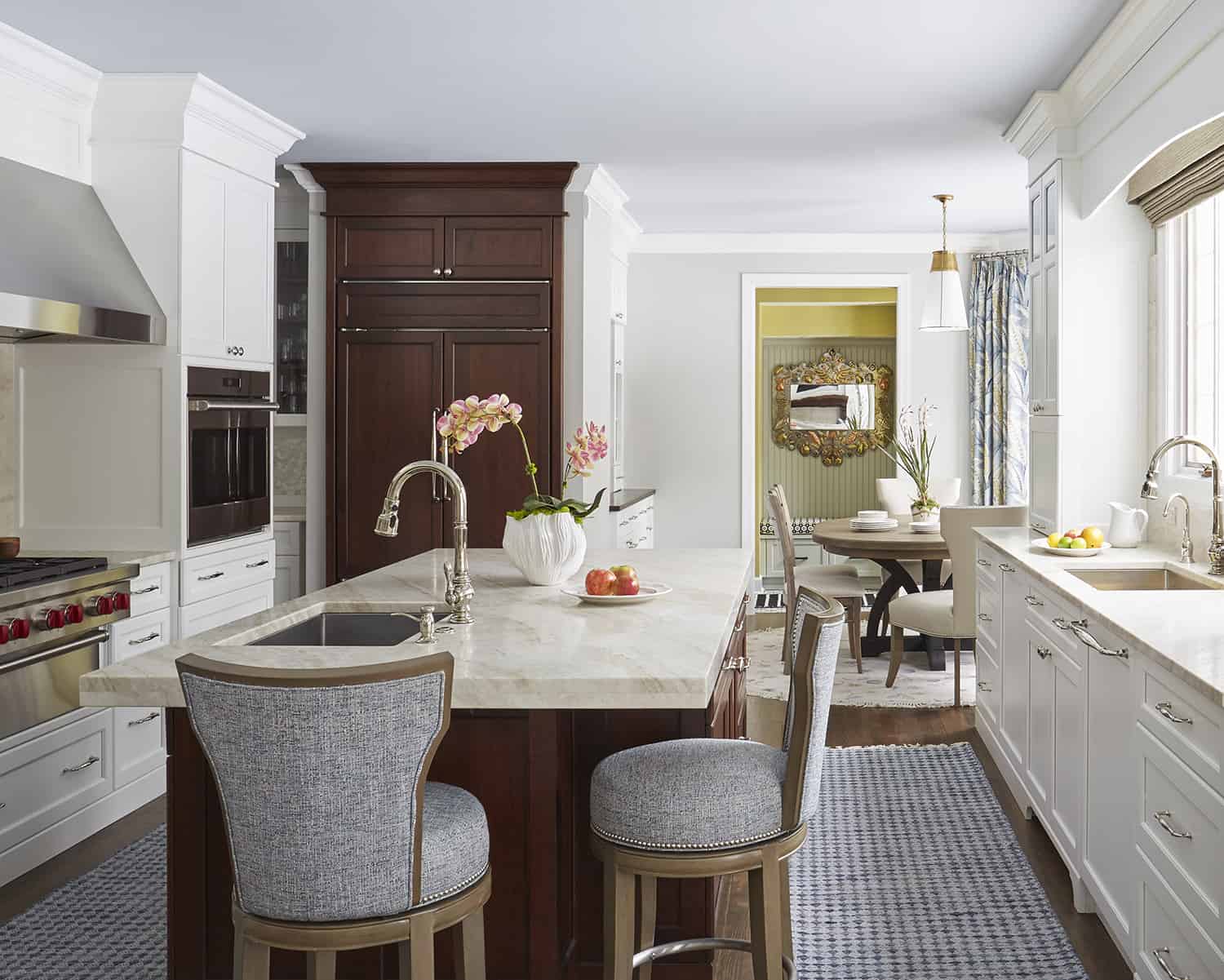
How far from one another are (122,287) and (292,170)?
186 cm

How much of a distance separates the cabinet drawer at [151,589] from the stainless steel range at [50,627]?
142 millimetres

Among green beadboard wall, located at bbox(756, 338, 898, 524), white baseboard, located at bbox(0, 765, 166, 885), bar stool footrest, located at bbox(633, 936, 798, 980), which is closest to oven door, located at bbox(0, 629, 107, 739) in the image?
white baseboard, located at bbox(0, 765, 166, 885)

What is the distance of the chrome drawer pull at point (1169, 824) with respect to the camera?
80.9 inches

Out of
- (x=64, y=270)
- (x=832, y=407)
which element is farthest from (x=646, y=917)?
(x=832, y=407)

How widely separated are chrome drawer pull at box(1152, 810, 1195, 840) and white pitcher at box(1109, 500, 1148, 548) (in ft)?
6.00

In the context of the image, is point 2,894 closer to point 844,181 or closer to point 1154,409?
point 1154,409

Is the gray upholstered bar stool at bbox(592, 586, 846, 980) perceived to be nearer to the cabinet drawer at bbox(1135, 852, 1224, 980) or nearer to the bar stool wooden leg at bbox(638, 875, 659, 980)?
the bar stool wooden leg at bbox(638, 875, 659, 980)

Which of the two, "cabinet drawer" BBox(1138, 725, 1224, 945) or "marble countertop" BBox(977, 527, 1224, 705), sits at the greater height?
"marble countertop" BBox(977, 527, 1224, 705)

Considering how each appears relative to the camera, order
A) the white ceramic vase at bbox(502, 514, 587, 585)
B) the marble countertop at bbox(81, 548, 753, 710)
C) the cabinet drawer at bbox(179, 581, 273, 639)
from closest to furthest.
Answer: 1. the marble countertop at bbox(81, 548, 753, 710)
2. the white ceramic vase at bbox(502, 514, 587, 585)
3. the cabinet drawer at bbox(179, 581, 273, 639)

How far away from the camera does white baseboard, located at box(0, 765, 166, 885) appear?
3296mm

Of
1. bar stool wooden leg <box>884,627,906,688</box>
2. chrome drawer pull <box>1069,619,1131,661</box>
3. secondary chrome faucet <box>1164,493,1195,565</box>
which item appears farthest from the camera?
bar stool wooden leg <box>884,627,906,688</box>

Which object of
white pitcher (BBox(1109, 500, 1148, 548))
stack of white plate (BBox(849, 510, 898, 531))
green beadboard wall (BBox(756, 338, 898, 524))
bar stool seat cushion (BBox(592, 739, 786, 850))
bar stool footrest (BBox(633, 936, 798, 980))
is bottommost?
bar stool footrest (BBox(633, 936, 798, 980))

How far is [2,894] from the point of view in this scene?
319cm

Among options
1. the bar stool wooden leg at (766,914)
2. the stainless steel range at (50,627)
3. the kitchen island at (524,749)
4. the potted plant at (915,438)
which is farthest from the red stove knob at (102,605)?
the potted plant at (915,438)
